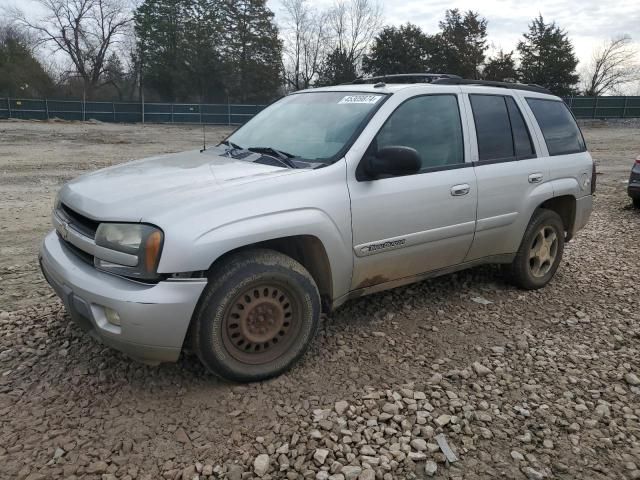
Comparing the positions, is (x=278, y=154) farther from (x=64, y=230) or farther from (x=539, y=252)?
(x=539, y=252)

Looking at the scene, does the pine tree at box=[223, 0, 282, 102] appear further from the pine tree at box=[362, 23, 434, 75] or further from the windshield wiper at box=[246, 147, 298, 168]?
the windshield wiper at box=[246, 147, 298, 168]

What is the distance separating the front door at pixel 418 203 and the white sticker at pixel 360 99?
0.18 metres

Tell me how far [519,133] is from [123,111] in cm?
3526

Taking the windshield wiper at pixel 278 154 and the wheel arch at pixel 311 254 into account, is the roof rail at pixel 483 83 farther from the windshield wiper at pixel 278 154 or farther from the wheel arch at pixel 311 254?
the wheel arch at pixel 311 254

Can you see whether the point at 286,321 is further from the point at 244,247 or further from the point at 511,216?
the point at 511,216

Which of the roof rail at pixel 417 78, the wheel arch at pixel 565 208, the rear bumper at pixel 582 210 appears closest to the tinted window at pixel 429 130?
the roof rail at pixel 417 78

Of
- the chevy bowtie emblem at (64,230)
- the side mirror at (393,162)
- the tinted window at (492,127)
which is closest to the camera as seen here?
the chevy bowtie emblem at (64,230)

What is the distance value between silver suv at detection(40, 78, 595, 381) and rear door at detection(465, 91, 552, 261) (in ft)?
0.05

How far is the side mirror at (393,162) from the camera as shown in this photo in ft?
10.4

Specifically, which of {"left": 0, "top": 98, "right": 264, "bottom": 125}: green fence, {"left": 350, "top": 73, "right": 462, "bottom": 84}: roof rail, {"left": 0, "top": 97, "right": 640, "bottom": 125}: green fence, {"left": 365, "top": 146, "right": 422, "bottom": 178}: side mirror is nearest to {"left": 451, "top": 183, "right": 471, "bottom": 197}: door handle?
{"left": 365, "top": 146, "right": 422, "bottom": 178}: side mirror

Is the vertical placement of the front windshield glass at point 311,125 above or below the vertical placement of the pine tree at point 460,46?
below

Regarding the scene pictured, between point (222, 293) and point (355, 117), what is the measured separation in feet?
5.12

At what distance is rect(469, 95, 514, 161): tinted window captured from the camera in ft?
13.2

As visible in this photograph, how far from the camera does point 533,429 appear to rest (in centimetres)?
274
